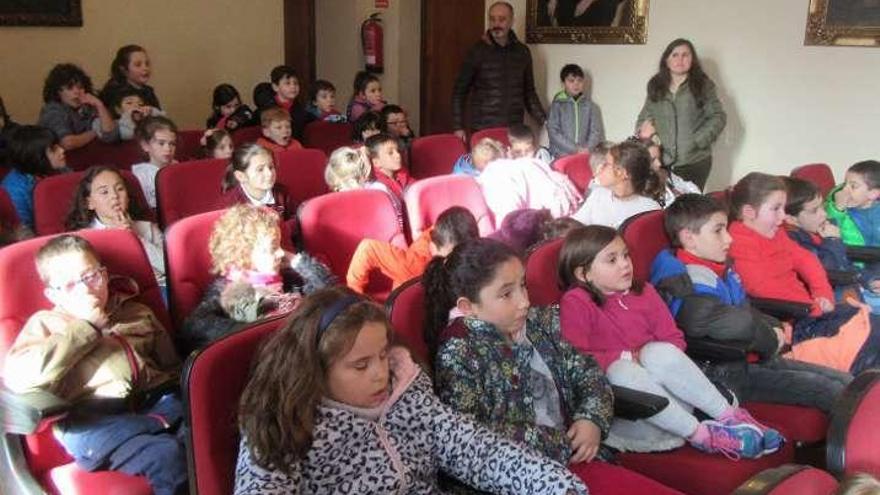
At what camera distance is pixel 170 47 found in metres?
5.74

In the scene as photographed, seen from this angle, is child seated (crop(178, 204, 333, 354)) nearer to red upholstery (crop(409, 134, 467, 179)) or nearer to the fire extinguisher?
red upholstery (crop(409, 134, 467, 179))

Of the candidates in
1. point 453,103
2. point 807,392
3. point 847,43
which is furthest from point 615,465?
point 453,103

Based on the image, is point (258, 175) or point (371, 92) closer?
point (258, 175)

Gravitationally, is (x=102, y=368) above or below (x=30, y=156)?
below

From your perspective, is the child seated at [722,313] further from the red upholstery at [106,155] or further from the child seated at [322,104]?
the child seated at [322,104]

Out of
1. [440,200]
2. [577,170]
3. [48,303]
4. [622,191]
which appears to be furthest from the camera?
[577,170]

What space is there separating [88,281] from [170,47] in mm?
4124

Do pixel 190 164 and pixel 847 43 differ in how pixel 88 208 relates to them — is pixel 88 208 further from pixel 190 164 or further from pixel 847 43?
pixel 847 43

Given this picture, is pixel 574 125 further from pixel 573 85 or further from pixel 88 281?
pixel 88 281

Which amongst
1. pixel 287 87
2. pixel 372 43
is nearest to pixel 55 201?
pixel 287 87

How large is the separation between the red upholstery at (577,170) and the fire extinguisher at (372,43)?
2788 mm

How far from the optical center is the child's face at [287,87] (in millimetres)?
5450

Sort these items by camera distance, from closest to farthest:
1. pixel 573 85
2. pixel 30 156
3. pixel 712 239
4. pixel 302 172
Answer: pixel 712 239 → pixel 30 156 → pixel 302 172 → pixel 573 85

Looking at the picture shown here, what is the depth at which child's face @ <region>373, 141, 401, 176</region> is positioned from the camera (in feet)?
13.7
